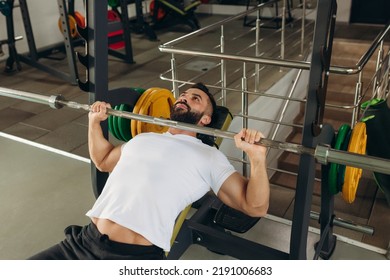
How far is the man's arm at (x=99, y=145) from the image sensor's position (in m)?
1.77

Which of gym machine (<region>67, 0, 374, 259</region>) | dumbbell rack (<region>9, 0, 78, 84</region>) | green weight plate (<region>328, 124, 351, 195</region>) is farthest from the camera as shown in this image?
dumbbell rack (<region>9, 0, 78, 84</region>)

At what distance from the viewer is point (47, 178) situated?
8.59 ft

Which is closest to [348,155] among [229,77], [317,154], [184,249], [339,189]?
[317,154]

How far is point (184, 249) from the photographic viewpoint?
6.40ft

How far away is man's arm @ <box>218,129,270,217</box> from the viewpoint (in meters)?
1.42

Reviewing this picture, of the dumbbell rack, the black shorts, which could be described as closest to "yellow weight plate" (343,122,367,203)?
the black shorts

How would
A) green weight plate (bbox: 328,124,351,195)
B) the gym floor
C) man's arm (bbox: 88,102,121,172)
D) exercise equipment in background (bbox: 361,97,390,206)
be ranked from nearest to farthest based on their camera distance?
green weight plate (bbox: 328,124,351,195), man's arm (bbox: 88,102,121,172), the gym floor, exercise equipment in background (bbox: 361,97,390,206)

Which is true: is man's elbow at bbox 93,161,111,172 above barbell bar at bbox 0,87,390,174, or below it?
below

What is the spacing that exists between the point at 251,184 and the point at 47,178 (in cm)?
158

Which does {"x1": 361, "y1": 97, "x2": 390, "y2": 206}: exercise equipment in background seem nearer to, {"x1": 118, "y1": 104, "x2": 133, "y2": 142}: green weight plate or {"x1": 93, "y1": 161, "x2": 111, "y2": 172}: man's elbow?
{"x1": 118, "y1": 104, "x2": 133, "y2": 142}: green weight plate

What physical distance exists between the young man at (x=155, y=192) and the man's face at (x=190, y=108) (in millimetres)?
125

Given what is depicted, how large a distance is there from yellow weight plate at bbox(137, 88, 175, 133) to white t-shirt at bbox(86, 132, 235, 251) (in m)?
0.39

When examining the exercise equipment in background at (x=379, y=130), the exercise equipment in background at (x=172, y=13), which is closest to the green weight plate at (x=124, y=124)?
the exercise equipment in background at (x=379, y=130)

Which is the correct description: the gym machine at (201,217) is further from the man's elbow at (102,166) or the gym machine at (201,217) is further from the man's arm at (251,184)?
the man's elbow at (102,166)
